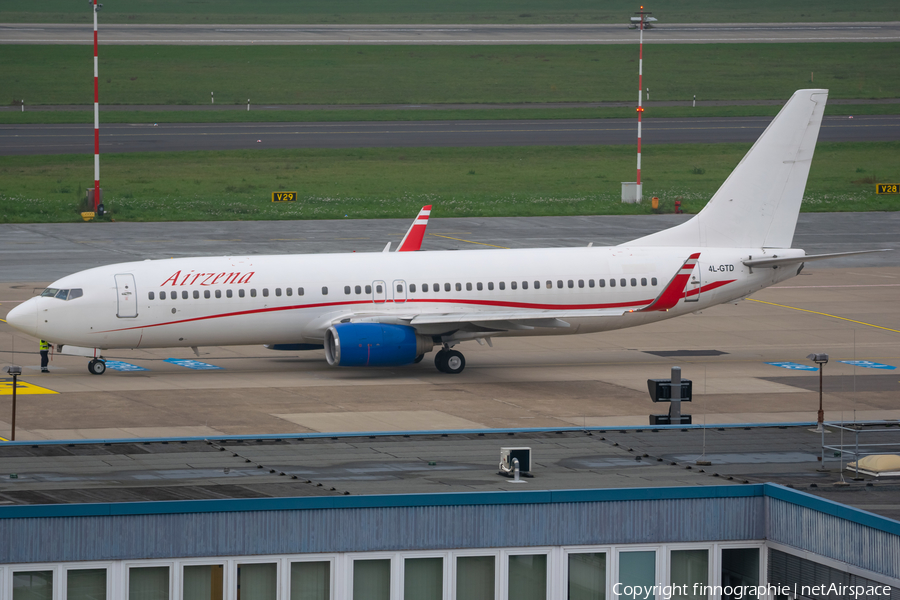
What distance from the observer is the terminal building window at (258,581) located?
18266mm

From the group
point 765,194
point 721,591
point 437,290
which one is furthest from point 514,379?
point 721,591

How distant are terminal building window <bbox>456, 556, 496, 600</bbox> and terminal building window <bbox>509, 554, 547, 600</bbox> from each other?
0.29 metres

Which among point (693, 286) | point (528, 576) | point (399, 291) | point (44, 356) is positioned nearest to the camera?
point (528, 576)

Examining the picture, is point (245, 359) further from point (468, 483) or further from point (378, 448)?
point (468, 483)

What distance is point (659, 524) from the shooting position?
1934 centimetres

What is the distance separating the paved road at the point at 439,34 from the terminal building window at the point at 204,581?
5655 inches

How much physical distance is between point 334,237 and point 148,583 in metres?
54.3

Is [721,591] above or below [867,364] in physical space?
below

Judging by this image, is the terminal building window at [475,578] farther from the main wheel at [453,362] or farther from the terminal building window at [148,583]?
the main wheel at [453,362]

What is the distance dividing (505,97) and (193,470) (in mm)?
118042

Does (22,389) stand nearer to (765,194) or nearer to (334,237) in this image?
(765,194)

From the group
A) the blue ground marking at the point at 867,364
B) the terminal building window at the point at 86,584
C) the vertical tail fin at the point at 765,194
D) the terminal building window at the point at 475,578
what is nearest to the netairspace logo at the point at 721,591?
the terminal building window at the point at 475,578

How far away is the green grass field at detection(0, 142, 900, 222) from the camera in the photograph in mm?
82438

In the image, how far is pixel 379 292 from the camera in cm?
4238
